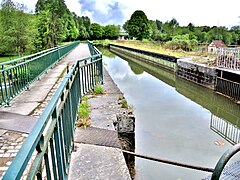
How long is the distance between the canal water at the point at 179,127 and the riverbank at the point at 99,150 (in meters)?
1.37

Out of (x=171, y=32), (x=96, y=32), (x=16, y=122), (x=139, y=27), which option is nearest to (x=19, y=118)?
(x=16, y=122)

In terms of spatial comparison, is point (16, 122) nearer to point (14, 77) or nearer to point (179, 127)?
point (14, 77)

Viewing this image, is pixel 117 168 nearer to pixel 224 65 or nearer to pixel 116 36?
Answer: pixel 224 65

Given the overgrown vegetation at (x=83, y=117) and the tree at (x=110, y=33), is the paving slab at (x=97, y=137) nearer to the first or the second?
the overgrown vegetation at (x=83, y=117)

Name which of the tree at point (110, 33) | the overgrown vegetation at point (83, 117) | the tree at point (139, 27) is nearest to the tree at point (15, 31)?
the overgrown vegetation at point (83, 117)

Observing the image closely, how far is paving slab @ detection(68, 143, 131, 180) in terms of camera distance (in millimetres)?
2727

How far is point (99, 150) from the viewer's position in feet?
11.0

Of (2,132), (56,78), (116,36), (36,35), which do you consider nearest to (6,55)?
(36,35)

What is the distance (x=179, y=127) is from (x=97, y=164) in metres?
5.04

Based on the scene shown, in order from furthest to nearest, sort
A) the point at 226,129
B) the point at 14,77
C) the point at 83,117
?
the point at 226,129, the point at 14,77, the point at 83,117

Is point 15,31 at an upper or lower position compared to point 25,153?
upper

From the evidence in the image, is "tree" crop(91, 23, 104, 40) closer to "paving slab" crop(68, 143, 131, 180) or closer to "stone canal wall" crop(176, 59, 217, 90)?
"stone canal wall" crop(176, 59, 217, 90)

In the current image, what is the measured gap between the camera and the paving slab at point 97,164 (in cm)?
273

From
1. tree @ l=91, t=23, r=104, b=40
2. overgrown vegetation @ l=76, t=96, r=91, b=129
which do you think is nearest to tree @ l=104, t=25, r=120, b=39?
tree @ l=91, t=23, r=104, b=40
